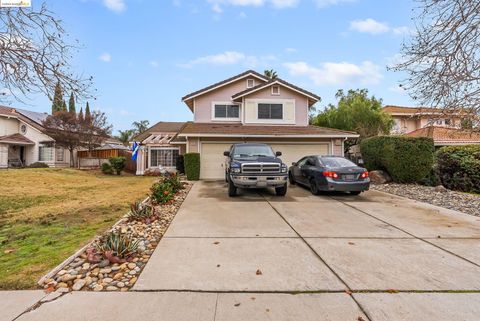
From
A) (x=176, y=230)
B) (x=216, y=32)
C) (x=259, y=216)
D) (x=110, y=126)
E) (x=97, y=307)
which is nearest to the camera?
(x=97, y=307)

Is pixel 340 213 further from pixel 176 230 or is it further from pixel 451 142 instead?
pixel 451 142

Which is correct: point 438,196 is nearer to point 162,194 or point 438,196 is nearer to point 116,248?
point 162,194

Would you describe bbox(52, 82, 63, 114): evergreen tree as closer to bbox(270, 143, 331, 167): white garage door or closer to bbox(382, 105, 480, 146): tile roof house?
bbox(382, 105, 480, 146): tile roof house

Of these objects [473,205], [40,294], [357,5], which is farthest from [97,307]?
[357,5]

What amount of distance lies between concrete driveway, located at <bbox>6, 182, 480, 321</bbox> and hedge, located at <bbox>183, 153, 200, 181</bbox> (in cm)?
780

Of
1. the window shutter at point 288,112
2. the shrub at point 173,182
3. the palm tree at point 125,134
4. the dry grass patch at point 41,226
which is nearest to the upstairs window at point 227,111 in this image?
the window shutter at point 288,112

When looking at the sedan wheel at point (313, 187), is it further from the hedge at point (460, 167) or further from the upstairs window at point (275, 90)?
the upstairs window at point (275, 90)

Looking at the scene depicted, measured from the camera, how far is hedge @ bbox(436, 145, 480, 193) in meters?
12.4

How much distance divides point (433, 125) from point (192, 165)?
1083cm

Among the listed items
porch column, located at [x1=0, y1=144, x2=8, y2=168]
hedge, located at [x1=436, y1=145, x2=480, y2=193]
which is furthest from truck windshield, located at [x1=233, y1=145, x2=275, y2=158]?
porch column, located at [x1=0, y1=144, x2=8, y2=168]

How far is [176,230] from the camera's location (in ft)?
18.4

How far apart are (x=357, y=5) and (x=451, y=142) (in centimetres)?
1893

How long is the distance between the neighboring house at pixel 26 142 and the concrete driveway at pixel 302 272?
87.3ft

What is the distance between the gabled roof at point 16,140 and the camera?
24.4 metres
